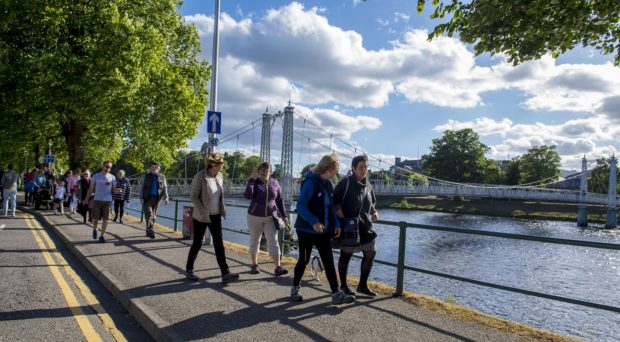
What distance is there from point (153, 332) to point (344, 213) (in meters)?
2.27

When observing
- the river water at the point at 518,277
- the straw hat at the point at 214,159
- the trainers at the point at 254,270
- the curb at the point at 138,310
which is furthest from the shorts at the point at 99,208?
the river water at the point at 518,277

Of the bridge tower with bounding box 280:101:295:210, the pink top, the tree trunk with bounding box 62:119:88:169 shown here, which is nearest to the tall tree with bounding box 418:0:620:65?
the pink top

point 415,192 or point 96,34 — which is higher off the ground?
Result: point 96,34

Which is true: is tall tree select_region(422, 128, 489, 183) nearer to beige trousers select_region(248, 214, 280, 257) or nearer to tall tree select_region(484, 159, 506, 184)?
tall tree select_region(484, 159, 506, 184)

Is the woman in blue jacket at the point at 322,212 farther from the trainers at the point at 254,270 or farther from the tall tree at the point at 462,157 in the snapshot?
the tall tree at the point at 462,157

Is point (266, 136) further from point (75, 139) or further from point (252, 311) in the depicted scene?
point (252, 311)

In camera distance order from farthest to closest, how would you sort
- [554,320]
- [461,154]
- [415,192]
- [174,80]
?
[461,154], [415,192], [174,80], [554,320]

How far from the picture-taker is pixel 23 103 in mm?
16109

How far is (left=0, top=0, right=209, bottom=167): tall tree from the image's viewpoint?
15539 millimetres

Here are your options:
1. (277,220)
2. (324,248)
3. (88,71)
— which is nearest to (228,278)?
(277,220)

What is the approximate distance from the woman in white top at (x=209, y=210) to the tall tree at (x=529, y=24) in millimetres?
3739

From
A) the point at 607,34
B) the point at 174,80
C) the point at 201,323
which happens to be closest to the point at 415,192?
the point at 174,80

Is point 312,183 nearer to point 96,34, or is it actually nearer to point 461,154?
point 96,34

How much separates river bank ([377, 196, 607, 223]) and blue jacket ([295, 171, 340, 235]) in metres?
69.5
